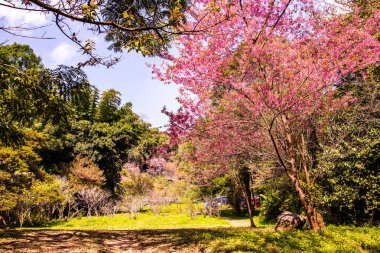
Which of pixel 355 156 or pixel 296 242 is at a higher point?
pixel 355 156

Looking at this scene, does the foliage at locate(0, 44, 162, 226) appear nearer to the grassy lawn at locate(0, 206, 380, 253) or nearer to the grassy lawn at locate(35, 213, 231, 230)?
the grassy lawn at locate(35, 213, 231, 230)

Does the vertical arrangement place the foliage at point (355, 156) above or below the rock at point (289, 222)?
above

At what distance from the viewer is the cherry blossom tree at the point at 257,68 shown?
6.36 metres

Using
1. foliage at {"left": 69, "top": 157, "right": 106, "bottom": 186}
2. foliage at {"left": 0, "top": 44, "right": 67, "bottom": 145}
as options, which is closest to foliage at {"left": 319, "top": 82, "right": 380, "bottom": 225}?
foliage at {"left": 0, "top": 44, "right": 67, "bottom": 145}

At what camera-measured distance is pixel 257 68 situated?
655cm

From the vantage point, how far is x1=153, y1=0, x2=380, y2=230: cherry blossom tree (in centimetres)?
636

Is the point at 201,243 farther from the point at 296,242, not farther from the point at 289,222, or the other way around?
the point at 289,222

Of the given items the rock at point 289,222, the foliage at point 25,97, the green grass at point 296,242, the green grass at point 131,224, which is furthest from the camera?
the green grass at point 131,224

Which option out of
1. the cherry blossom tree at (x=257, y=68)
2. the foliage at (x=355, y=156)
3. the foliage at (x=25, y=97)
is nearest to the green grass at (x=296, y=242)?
the cherry blossom tree at (x=257, y=68)

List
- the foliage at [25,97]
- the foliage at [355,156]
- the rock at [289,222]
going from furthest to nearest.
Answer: the foliage at [355,156] < the rock at [289,222] < the foliage at [25,97]

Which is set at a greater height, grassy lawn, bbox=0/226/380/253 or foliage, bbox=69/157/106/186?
foliage, bbox=69/157/106/186

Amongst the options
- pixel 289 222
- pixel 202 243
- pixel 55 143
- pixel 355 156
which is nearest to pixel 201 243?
pixel 202 243

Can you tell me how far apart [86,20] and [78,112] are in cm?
2736

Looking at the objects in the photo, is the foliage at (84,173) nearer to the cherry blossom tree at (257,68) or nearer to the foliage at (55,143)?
the foliage at (55,143)
